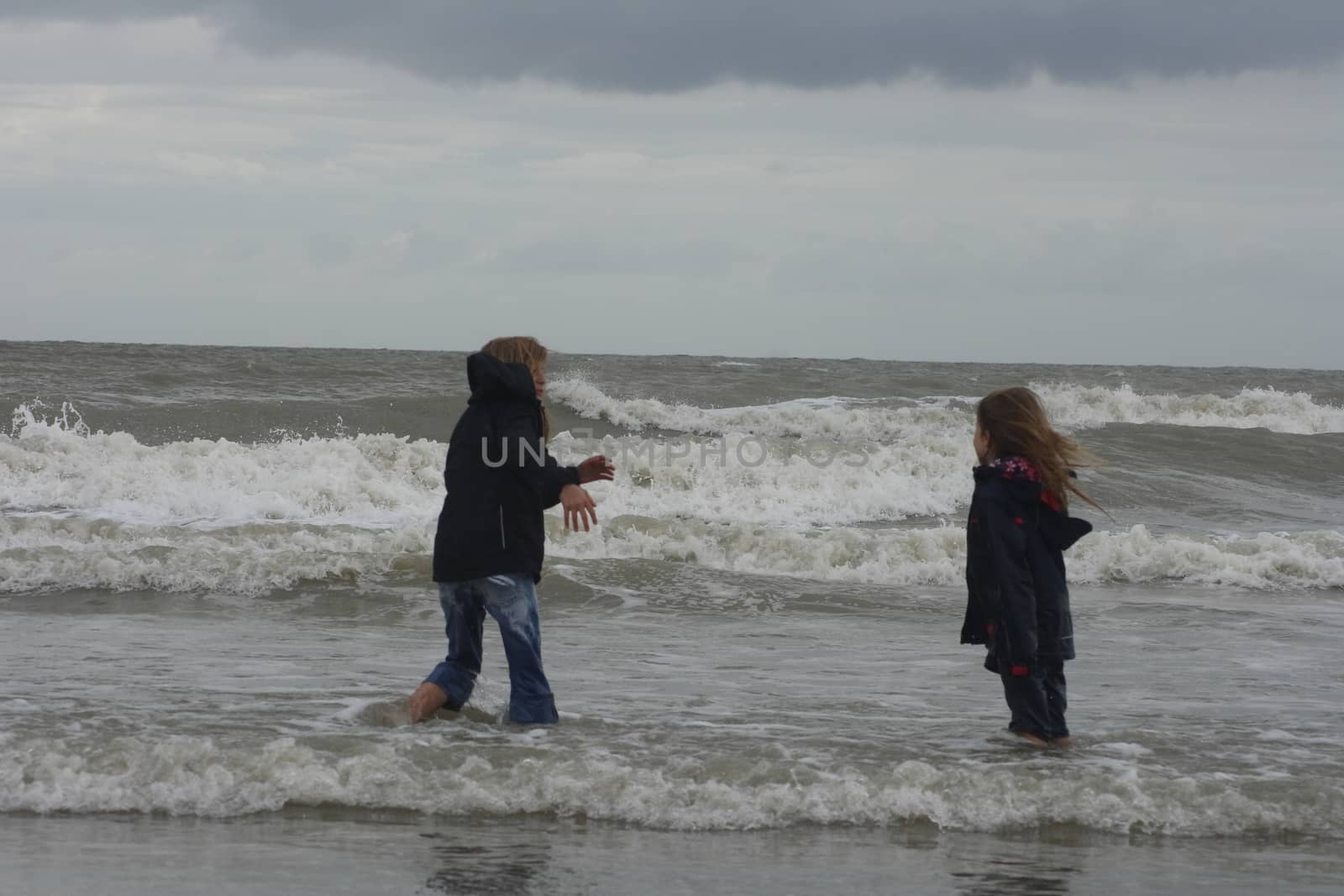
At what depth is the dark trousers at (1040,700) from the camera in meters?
5.84

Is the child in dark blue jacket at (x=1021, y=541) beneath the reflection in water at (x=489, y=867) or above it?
above

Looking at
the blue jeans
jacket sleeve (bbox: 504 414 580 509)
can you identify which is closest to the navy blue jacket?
jacket sleeve (bbox: 504 414 580 509)

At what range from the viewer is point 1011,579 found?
5.62 metres

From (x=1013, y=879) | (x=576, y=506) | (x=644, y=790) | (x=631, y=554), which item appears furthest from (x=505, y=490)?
(x=631, y=554)

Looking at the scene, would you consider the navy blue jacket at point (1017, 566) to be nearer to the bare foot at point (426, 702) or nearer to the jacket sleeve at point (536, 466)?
the jacket sleeve at point (536, 466)

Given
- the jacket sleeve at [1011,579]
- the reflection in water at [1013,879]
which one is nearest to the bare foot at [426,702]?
the jacket sleeve at [1011,579]

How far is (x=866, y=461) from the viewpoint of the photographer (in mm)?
19141

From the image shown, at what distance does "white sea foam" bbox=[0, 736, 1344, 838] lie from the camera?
201 inches

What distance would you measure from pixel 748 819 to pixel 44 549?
8.21m

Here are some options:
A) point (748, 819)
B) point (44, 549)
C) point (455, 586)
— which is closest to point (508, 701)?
point (455, 586)

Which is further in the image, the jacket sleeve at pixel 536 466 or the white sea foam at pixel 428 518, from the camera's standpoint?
the white sea foam at pixel 428 518

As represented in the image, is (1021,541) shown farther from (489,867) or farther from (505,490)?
(489,867)

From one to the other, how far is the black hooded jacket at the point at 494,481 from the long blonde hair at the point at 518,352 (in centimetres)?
6

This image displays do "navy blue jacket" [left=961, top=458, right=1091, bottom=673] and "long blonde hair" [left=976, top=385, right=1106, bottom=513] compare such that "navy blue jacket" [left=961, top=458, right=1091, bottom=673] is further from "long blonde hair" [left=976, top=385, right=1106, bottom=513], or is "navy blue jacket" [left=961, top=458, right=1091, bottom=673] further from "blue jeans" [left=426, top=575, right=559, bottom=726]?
"blue jeans" [left=426, top=575, right=559, bottom=726]
